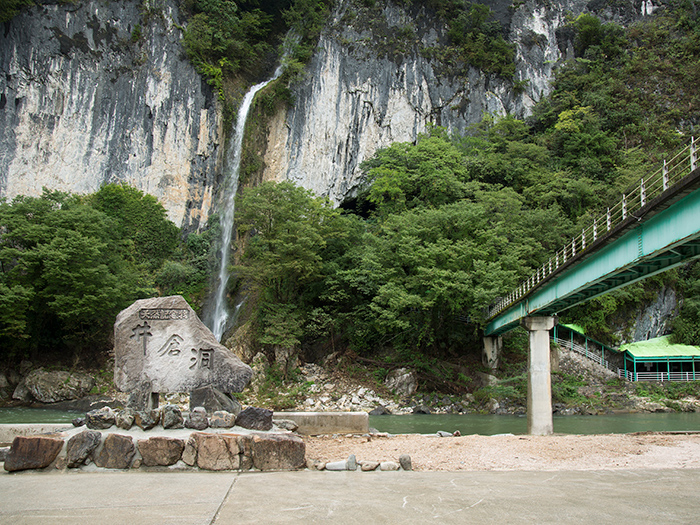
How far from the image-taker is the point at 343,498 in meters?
5.00

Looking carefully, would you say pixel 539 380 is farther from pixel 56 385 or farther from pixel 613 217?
pixel 56 385

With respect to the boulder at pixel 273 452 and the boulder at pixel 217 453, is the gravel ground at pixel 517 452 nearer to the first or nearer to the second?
the boulder at pixel 273 452

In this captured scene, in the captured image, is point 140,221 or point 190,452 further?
point 140,221

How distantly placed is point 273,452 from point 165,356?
3.11 m

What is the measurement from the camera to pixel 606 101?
127ft

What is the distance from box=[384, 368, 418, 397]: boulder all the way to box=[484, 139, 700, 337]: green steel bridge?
801 cm

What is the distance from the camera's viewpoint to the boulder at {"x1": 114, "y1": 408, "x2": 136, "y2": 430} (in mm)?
7383

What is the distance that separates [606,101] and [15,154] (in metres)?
43.7

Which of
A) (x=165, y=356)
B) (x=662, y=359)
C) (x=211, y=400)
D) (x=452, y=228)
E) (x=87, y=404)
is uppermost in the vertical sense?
(x=452, y=228)

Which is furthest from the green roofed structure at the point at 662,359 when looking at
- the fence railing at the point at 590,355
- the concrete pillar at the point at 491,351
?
the concrete pillar at the point at 491,351

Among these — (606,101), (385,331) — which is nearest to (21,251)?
(385,331)

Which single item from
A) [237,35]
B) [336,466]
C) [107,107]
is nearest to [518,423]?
[336,466]

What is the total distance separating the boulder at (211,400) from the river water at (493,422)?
8591 mm

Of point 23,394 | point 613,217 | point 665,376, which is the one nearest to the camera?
point 613,217
